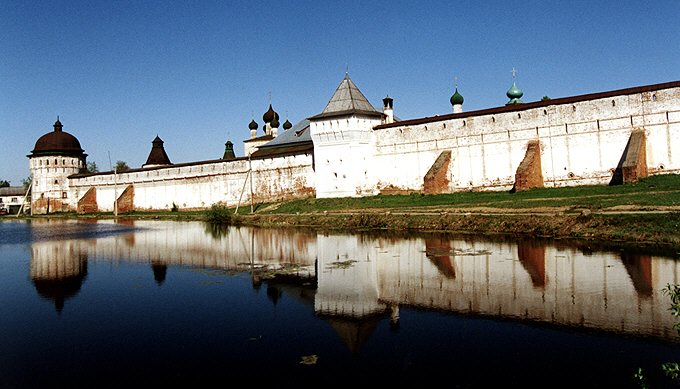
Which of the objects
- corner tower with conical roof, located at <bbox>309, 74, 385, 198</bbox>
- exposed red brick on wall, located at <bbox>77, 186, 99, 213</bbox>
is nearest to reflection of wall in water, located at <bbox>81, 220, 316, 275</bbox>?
corner tower with conical roof, located at <bbox>309, 74, 385, 198</bbox>

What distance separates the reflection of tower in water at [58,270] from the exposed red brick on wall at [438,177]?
14.7m

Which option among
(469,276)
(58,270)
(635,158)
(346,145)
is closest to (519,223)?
(635,158)

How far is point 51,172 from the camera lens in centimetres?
4594

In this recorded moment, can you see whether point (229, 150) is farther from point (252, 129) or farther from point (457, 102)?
point (457, 102)

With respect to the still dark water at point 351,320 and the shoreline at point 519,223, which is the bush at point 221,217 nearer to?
the shoreline at point 519,223

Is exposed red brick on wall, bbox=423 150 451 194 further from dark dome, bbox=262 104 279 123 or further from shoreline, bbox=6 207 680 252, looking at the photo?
dark dome, bbox=262 104 279 123

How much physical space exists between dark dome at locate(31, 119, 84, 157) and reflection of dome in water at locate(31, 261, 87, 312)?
128 feet

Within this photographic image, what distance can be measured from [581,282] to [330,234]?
10.9 m

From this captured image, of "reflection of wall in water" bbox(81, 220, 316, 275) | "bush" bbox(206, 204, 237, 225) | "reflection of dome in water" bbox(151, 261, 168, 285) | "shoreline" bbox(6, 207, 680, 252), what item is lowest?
"reflection of dome in water" bbox(151, 261, 168, 285)

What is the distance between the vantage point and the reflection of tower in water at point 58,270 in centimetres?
1003

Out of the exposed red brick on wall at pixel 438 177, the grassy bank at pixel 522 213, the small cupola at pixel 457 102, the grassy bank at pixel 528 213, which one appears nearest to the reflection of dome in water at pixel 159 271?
the grassy bank at pixel 522 213

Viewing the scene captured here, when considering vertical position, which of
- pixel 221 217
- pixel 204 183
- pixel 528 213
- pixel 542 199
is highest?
pixel 204 183

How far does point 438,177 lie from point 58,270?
1643 centimetres

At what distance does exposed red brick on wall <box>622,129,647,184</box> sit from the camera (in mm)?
18578
